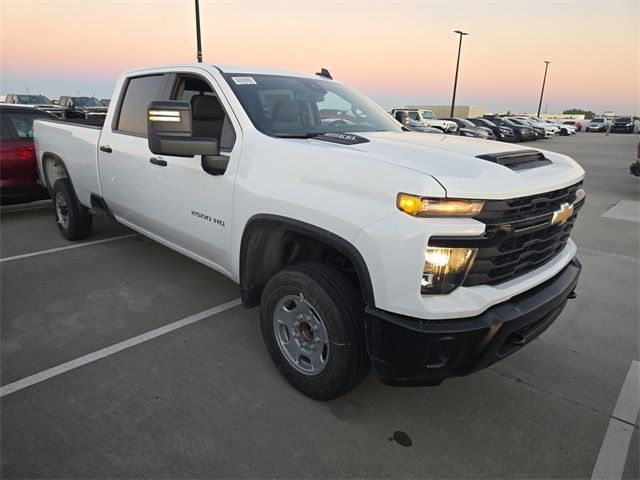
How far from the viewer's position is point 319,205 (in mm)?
2365

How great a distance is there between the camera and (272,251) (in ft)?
9.62

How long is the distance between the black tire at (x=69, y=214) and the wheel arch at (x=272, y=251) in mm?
3422

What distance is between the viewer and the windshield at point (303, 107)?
10.1 feet

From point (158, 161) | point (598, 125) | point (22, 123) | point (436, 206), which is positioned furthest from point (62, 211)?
point (598, 125)

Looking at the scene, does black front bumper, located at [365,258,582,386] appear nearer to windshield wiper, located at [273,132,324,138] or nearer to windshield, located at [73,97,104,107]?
windshield wiper, located at [273,132,324,138]

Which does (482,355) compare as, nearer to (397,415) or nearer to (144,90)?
(397,415)

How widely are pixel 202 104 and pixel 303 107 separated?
0.81 metres

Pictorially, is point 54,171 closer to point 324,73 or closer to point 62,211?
point 62,211

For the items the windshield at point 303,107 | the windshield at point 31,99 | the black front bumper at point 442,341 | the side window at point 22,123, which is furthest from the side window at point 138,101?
the windshield at point 31,99

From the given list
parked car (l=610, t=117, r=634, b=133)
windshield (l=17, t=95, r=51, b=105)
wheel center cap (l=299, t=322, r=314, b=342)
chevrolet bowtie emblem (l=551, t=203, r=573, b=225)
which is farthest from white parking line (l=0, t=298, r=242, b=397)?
parked car (l=610, t=117, r=634, b=133)

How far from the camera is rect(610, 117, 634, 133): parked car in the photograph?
137 feet

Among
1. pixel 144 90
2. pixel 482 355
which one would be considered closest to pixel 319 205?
pixel 482 355

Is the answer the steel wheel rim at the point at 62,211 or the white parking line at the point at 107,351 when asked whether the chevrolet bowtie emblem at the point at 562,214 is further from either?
the steel wheel rim at the point at 62,211

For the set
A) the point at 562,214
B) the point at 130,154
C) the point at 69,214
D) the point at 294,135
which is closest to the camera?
the point at 562,214
